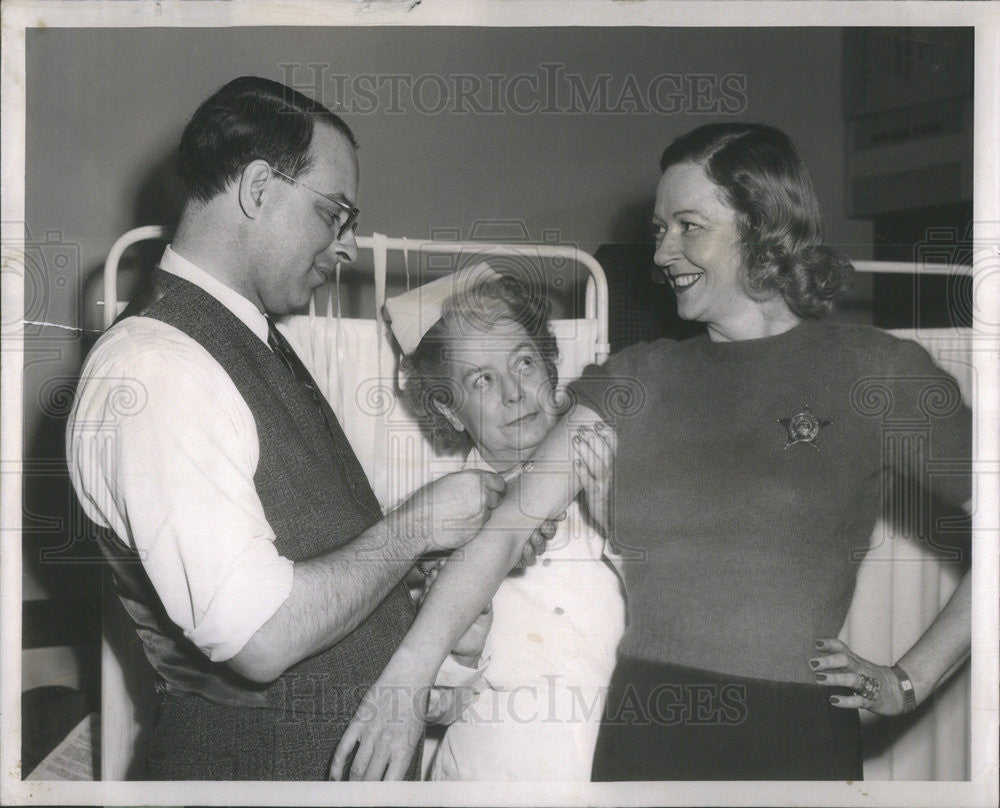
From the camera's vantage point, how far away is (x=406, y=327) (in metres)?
0.94

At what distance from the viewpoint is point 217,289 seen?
0.87 metres

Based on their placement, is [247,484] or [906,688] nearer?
[247,484]

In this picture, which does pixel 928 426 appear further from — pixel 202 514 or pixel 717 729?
pixel 202 514

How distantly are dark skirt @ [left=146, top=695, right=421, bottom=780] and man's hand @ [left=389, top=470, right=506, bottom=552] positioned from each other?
0.21 m

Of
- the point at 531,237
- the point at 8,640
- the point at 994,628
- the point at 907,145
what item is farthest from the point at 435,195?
the point at 994,628

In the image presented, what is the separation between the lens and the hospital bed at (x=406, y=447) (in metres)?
0.94

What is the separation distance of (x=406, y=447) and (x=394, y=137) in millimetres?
329

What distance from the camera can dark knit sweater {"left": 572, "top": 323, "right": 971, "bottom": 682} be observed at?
0.93 m

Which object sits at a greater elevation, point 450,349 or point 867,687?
point 450,349

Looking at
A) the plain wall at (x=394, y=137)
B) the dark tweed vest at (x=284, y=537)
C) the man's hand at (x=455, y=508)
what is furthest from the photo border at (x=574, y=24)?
the man's hand at (x=455, y=508)

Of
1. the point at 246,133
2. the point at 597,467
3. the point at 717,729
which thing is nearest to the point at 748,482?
the point at 597,467

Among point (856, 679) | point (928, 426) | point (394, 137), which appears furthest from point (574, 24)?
point (856, 679)

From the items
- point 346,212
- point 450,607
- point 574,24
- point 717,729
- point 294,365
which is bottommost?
point 717,729

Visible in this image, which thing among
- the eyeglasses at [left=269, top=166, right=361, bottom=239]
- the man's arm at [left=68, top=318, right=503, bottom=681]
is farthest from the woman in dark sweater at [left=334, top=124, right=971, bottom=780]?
the eyeglasses at [left=269, top=166, right=361, bottom=239]
